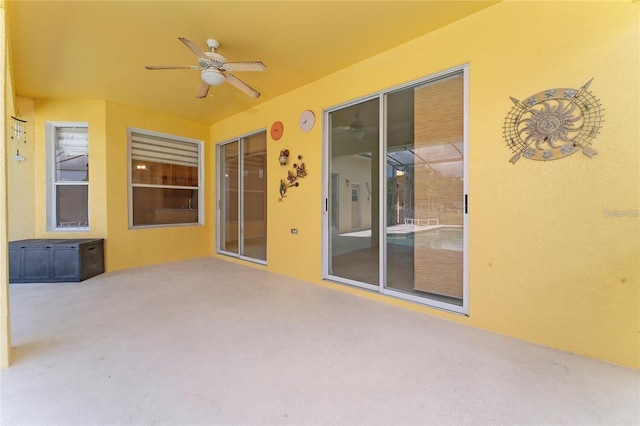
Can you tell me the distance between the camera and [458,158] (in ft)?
8.91

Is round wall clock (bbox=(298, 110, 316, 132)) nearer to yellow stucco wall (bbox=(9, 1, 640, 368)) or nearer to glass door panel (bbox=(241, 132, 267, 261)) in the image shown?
yellow stucco wall (bbox=(9, 1, 640, 368))

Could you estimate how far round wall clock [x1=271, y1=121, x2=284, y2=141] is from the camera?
13.9ft

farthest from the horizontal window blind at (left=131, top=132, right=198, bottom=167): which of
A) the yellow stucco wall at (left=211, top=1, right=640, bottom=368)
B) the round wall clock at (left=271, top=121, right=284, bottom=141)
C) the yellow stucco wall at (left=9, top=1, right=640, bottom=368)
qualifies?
the yellow stucco wall at (left=211, top=1, right=640, bottom=368)

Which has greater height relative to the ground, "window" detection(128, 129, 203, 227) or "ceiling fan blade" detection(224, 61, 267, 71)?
"ceiling fan blade" detection(224, 61, 267, 71)

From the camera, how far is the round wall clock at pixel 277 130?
4.23 meters

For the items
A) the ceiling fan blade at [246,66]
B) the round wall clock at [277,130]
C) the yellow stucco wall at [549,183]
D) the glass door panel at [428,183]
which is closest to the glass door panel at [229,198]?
the round wall clock at [277,130]

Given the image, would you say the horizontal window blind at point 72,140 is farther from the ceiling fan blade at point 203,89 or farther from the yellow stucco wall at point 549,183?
the yellow stucco wall at point 549,183

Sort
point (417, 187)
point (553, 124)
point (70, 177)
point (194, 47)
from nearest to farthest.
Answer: point (553, 124) → point (194, 47) → point (417, 187) → point (70, 177)

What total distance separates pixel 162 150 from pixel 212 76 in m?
3.23

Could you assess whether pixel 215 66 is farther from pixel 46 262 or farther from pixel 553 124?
pixel 46 262

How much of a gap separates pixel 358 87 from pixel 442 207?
1780 millimetres

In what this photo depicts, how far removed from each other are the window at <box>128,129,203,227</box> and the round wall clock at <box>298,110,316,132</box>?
2.98 metres

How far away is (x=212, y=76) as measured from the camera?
9.02 ft

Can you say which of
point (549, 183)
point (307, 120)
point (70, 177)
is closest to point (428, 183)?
point (549, 183)
